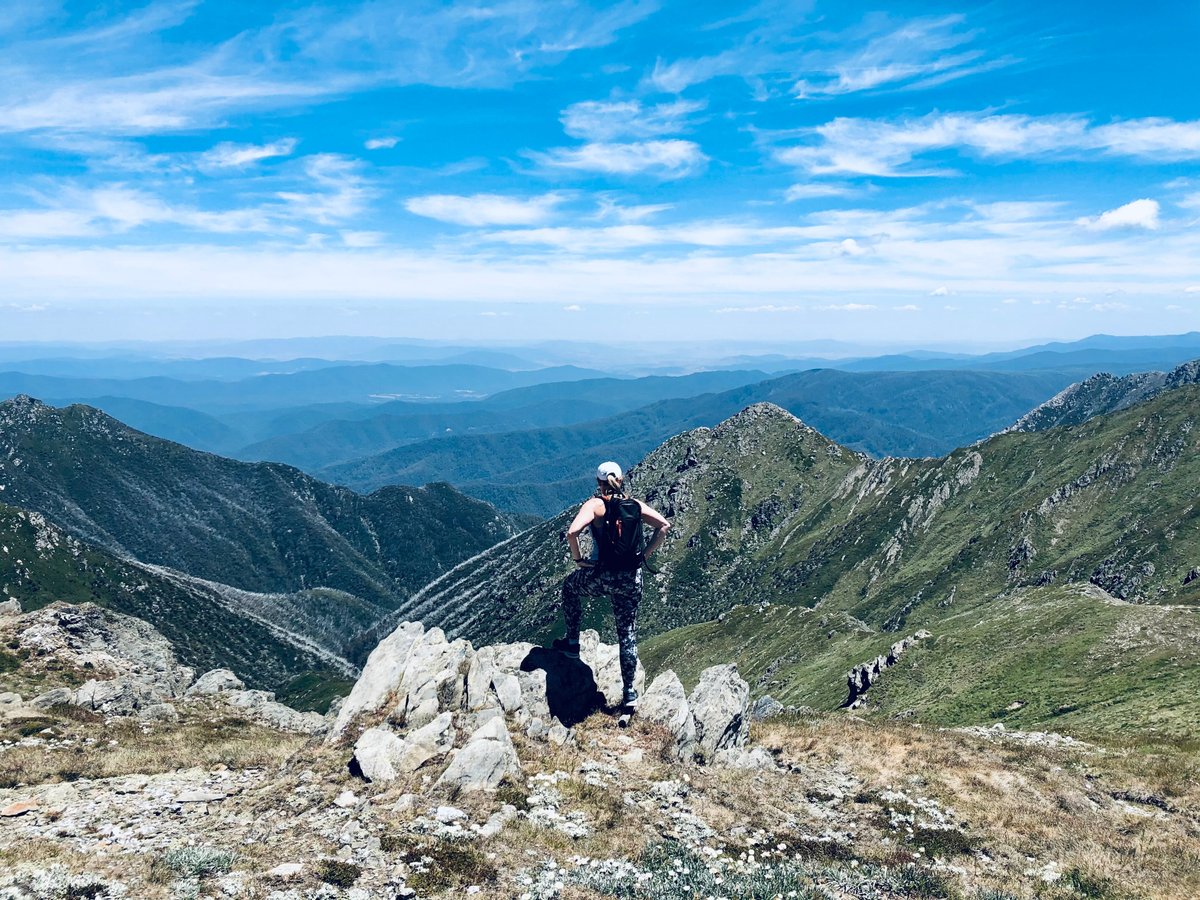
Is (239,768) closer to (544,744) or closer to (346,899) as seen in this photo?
(544,744)

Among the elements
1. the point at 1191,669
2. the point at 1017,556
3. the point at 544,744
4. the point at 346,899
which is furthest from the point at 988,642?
the point at 1017,556

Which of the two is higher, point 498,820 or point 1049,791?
point 498,820

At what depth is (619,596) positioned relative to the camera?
858 inches

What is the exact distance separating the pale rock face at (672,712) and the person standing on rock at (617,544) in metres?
1.71

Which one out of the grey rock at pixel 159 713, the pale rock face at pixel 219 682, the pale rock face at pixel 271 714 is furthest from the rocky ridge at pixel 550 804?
the pale rock face at pixel 219 682

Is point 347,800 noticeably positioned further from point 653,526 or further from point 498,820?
point 653,526

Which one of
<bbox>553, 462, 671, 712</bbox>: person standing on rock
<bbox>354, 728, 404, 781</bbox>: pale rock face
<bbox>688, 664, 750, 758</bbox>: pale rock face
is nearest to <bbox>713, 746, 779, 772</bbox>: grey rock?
<bbox>688, 664, 750, 758</bbox>: pale rock face

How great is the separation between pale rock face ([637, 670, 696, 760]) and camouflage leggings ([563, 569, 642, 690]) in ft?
3.60

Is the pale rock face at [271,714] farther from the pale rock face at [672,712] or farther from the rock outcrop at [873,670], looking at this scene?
the rock outcrop at [873,670]

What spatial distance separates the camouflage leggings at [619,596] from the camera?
70.5 ft

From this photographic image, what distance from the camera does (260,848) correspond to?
14508mm

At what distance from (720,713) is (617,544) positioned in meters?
8.59

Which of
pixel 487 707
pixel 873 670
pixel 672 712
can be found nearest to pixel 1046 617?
pixel 873 670

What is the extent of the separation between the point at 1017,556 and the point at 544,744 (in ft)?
591
